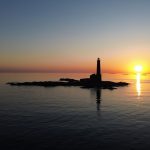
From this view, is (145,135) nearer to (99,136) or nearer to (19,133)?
(99,136)

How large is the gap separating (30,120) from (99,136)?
13.7m

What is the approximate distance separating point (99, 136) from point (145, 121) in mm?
12723

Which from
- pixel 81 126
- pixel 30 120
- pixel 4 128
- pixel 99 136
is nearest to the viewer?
pixel 99 136

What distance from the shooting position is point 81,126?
116ft

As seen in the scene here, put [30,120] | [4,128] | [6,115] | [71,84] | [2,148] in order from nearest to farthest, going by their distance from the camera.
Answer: [2,148] → [4,128] → [30,120] → [6,115] → [71,84]

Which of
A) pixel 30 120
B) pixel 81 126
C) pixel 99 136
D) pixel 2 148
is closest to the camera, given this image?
pixel 2 148

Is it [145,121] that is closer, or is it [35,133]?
[35,133]

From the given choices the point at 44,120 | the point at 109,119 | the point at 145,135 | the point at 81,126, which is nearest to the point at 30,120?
the point at 44,120

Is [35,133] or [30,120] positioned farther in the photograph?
[30,120]

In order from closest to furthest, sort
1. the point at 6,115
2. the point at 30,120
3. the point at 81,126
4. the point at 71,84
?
the point at 81,126 < the point at 30,120 < the point at 6,115 < the point at 71,84

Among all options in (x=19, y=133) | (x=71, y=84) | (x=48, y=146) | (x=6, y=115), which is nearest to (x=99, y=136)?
(x=48, y=146)

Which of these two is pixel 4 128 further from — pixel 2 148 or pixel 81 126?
pixel 81 126

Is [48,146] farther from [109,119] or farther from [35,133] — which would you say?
[109,119]

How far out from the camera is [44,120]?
39.2 meters
